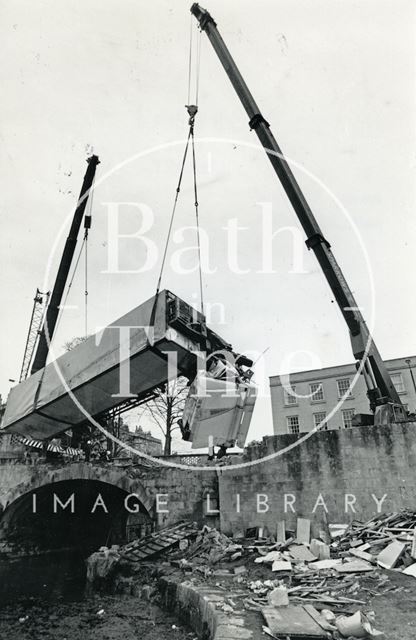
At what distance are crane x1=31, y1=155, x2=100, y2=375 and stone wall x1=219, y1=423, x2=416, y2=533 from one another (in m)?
12.3

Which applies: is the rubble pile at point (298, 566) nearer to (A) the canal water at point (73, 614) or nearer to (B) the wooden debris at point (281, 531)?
(B) the wooden debris at point (281, 531)

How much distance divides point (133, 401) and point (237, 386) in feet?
21.2

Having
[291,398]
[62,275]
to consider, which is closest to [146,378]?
[62,275]

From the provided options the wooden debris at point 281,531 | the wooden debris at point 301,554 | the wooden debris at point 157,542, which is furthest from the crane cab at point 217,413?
the wooden debris at point 157,542

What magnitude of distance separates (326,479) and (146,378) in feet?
18.5

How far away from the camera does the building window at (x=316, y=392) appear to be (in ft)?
107

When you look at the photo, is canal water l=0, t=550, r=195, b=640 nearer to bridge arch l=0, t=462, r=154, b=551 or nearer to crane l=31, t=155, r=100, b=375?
bridge arch l=0, t=462, r=154, b=551

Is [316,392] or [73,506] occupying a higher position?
[316,392]

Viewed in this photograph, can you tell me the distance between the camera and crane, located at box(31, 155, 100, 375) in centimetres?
2006

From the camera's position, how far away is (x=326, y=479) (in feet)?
35.4

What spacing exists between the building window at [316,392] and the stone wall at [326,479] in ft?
72.0

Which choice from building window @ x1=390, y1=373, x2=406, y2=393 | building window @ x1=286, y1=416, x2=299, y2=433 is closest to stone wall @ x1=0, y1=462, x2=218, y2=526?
building window @ x1=286, y1=416, x2=299, y2=433

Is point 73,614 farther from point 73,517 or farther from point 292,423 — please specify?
point 292,423

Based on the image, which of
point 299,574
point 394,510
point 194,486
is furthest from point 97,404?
point 394,510
